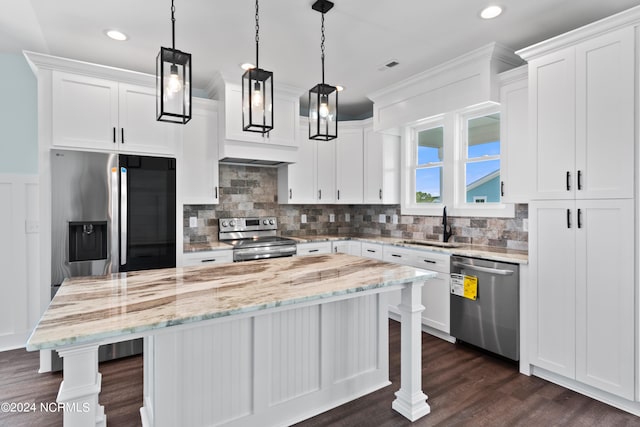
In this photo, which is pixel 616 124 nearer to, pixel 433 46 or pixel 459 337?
pixel 433 46

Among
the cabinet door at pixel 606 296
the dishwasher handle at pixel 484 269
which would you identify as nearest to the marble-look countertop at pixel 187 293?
the dishwasher handle at pixel 484 269

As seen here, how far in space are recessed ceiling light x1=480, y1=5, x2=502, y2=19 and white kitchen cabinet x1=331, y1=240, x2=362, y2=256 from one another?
8.83 ft

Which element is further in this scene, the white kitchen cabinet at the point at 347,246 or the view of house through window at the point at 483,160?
the white kitchen cabinet at the point at 347,246

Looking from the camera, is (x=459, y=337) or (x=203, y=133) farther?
(x=203, y=133)

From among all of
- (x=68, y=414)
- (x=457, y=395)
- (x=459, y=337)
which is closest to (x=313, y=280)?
(x=68, y=414)

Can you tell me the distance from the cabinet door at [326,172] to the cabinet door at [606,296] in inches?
112

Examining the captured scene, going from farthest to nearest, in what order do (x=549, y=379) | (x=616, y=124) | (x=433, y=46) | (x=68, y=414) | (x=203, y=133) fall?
(x=203, y=133) < (x=433, y=46) < (x=549, y=379) < (x=616, y=124) < (x=68, y=414)

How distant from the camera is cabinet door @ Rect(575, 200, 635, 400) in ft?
7.14

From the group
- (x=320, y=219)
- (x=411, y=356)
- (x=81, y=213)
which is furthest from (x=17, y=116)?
(x=411, y=356)

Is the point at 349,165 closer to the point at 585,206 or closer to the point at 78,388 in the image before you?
the point at 585,206

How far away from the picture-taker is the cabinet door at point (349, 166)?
184 inches

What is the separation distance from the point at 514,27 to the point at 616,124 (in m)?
1.06

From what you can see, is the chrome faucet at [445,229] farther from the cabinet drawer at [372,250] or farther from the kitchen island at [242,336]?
the kitchen island at [242,336]

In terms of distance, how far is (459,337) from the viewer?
3.18 metres
